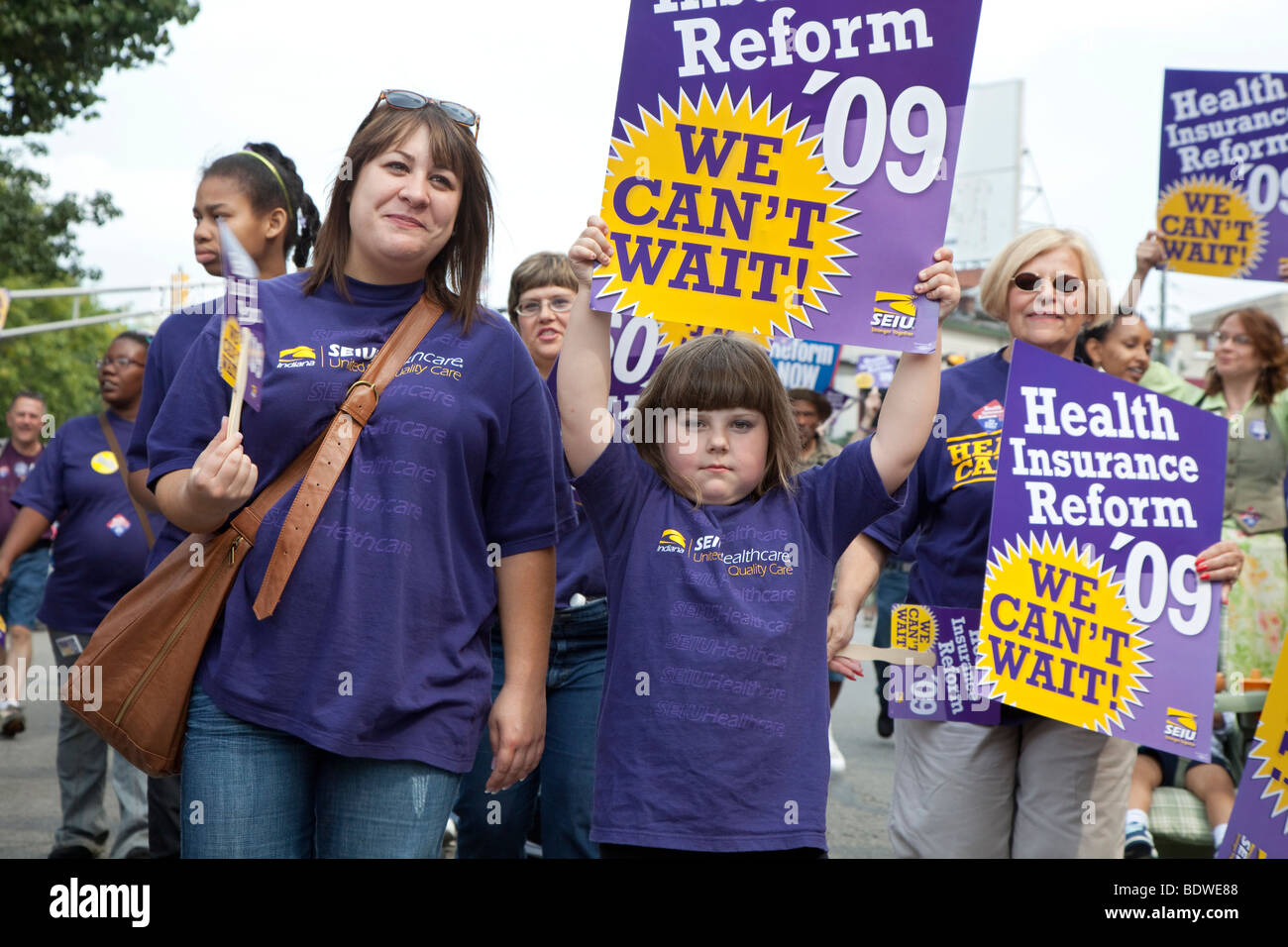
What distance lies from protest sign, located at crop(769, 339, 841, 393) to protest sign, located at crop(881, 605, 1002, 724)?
180 inches

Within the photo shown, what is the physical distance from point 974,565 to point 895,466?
104 cm

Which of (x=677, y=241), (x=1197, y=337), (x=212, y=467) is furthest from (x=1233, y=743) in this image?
(x=1197, y=337)

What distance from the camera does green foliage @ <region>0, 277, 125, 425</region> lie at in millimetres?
39500

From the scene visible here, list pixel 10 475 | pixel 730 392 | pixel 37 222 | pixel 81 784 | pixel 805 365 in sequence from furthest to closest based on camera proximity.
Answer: pixel 37 222 < pixel 10 475 < pixel 805 365 < pixel 81 784 < pixel 730 392

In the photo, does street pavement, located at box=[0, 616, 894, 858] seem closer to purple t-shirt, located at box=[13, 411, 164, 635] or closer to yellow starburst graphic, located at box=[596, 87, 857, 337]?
purple t-shirt, located at box=[13, 411, 164, 635]

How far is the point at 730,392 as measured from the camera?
3.17 m

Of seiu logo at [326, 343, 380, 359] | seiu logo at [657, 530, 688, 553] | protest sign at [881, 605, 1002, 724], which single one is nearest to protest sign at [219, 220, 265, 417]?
seiu logo at [326, 343, 380, 359]

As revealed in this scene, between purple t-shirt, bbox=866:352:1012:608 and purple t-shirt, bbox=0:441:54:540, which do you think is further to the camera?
purple t-shirt, bbox=0:441:54:540

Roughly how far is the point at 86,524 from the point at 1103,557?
14.8 ft

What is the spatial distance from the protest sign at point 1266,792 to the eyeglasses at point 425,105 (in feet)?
7.78

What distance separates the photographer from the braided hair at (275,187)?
3910 millimetres

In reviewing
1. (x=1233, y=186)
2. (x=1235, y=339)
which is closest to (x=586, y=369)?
(x=1235, y=339)

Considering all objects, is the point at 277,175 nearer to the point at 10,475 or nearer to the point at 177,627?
the point at 177,627

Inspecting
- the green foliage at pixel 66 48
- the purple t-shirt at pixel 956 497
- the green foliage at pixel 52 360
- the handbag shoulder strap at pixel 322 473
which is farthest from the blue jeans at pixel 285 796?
the green foliage at pixel 52 360
